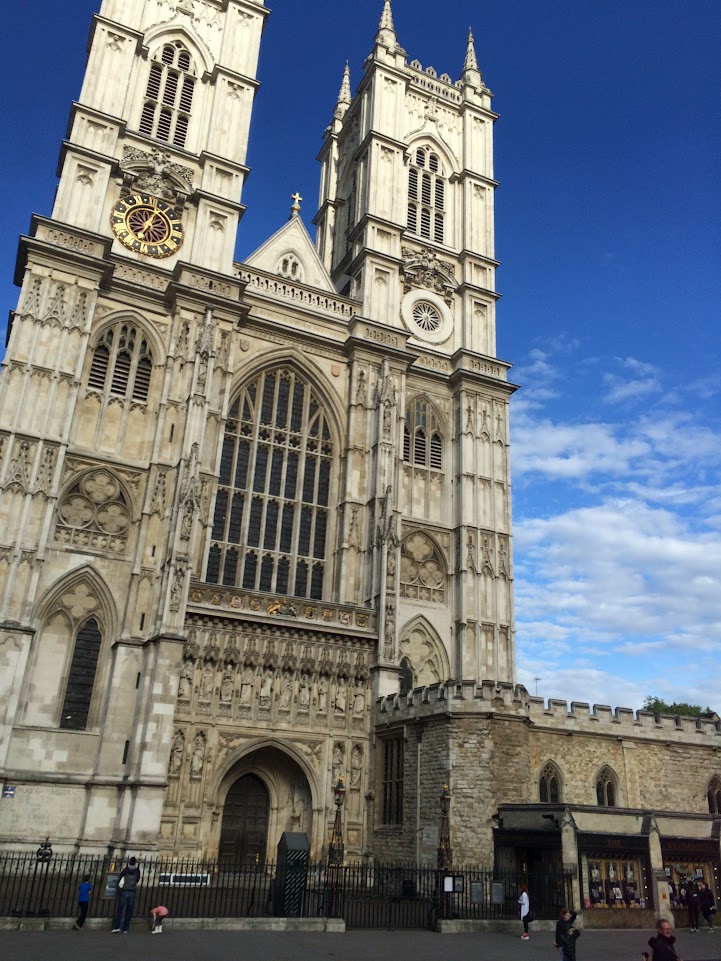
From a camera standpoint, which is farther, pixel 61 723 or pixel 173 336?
pixel 173 336

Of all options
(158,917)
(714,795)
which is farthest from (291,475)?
(158,917)

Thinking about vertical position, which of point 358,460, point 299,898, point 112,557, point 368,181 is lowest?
point 299,898

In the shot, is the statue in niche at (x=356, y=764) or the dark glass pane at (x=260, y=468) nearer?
the statue in niche at (x=356, y=764)

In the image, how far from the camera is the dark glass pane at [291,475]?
31.0m

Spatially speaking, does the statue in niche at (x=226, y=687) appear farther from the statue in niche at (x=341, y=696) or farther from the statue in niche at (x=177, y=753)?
the statue in niche at (x=341, y=696)

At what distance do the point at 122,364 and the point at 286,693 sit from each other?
13014 mm

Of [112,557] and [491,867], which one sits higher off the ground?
[112,557]

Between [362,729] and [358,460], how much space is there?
10.2 metres

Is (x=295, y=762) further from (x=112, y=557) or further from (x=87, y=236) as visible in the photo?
(x=87, y=236)

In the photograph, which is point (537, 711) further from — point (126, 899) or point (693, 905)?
point (126, 899)

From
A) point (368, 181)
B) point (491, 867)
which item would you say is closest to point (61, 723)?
point (491, 867)

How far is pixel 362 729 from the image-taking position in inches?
1046

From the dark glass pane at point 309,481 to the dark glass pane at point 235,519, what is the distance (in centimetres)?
267

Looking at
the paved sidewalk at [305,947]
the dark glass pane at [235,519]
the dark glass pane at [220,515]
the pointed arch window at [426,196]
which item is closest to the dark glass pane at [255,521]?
the dark glass pane at [235,519]
